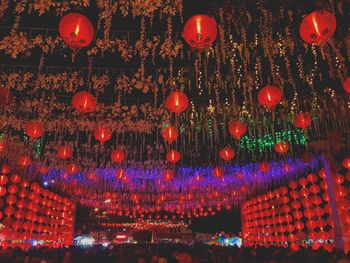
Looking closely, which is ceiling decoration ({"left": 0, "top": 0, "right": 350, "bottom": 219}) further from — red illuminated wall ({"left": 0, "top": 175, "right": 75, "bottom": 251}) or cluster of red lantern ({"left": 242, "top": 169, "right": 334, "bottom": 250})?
red illuminated wall ({"left": 0, "top": 175, "right": 75, "bottom": 251})

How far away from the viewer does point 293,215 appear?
46.4ft

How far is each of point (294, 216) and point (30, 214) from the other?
1247 cm

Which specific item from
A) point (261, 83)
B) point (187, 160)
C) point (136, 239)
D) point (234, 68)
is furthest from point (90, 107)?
point (136, 239)

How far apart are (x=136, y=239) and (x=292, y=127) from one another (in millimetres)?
28585

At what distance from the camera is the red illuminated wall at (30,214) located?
13.6 metres

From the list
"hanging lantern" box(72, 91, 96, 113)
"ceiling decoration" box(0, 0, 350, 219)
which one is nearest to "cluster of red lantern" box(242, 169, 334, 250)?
"ceiling decoration" box(0, 0, 350, 219)

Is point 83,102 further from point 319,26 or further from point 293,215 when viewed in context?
point 293,215

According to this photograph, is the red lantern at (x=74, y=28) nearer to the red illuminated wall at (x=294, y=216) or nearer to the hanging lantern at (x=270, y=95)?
the hanging lantern at (x=270, y=95)

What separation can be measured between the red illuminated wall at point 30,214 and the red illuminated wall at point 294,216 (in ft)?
38.6

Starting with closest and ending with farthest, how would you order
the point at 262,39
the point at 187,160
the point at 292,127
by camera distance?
1. the point at 262,39
2. the point at 292,127
3. the point at 187,160

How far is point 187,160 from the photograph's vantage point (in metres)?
15.2

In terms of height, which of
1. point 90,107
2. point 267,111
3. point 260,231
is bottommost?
point 260,231

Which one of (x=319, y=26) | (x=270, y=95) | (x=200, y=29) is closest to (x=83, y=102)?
(x=200, y=29)

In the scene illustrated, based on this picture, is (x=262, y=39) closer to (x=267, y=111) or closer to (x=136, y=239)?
(x=267, y=111)
